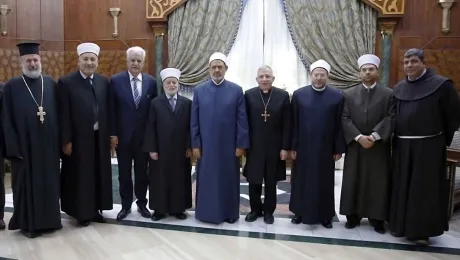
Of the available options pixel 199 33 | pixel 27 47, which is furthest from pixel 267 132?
pixel 199 33

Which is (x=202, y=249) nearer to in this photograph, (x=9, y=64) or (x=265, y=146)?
(x=265, y=146)

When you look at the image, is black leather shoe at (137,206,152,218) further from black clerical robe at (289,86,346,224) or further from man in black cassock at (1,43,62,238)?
black clerical robe at (289,86,346,224)

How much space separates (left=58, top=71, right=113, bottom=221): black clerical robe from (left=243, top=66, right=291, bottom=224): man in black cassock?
1402mm

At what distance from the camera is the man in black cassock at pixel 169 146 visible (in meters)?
4.13

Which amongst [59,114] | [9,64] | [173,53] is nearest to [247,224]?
[59,114]

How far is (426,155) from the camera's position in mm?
3598

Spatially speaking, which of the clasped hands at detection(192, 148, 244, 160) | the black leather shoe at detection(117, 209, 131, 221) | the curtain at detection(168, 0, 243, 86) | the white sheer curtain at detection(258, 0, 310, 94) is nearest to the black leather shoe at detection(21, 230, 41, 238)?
the black leather shoe at detection(117, 209, 131, 221)

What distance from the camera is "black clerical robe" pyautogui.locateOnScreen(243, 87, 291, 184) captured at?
13.3 feet

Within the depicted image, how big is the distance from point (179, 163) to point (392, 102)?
206 cm

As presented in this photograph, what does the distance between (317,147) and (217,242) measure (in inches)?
49.7

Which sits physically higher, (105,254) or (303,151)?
(303,151)

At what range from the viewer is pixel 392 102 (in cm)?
385

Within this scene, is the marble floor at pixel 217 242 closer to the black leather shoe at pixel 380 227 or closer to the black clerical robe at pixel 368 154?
the black leather shoe at pixel 380 227

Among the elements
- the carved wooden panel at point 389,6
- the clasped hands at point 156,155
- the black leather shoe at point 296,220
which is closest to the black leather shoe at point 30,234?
the clasped hands at point 156,155
